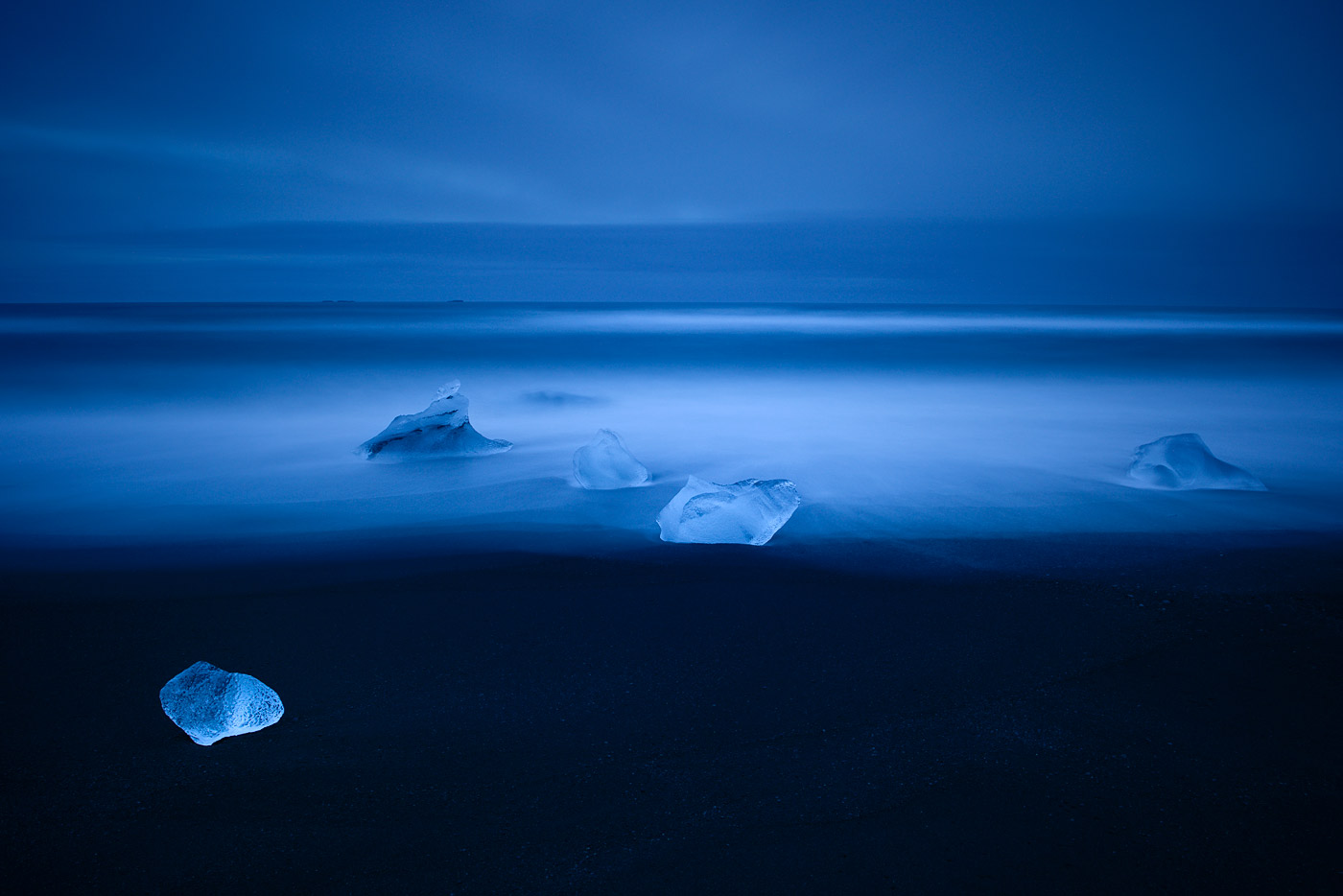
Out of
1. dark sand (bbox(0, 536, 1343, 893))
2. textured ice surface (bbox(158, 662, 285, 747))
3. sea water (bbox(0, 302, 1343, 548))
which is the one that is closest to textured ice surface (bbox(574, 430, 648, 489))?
sea water (bbox(0, 302, 1343, 548))

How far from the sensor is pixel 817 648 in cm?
298

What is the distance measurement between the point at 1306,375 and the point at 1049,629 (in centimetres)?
1955

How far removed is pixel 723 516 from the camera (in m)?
4.23

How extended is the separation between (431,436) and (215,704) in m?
4.49

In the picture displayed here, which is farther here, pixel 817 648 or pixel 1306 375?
pixel 1306 375

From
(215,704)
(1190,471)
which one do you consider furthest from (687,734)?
(1190,471)

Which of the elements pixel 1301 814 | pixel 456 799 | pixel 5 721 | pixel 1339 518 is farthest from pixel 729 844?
pixel 1339 518

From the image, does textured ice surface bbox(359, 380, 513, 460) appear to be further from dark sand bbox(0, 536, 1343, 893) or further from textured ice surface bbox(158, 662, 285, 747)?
textured ice surface bbox(158, 662, 285, 747)

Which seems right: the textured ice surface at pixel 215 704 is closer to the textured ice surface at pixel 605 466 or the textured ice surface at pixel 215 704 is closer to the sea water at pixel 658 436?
the sea water at pixel 658 436

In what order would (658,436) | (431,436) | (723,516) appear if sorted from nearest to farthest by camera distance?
(723,516) < (431,436) < (658,436)

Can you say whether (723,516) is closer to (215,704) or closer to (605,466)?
(605,466)

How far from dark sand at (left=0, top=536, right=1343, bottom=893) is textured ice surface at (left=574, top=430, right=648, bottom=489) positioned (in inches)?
73.0

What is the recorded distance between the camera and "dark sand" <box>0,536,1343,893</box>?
6.26 feet

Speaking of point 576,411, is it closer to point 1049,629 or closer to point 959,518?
point 959,518
